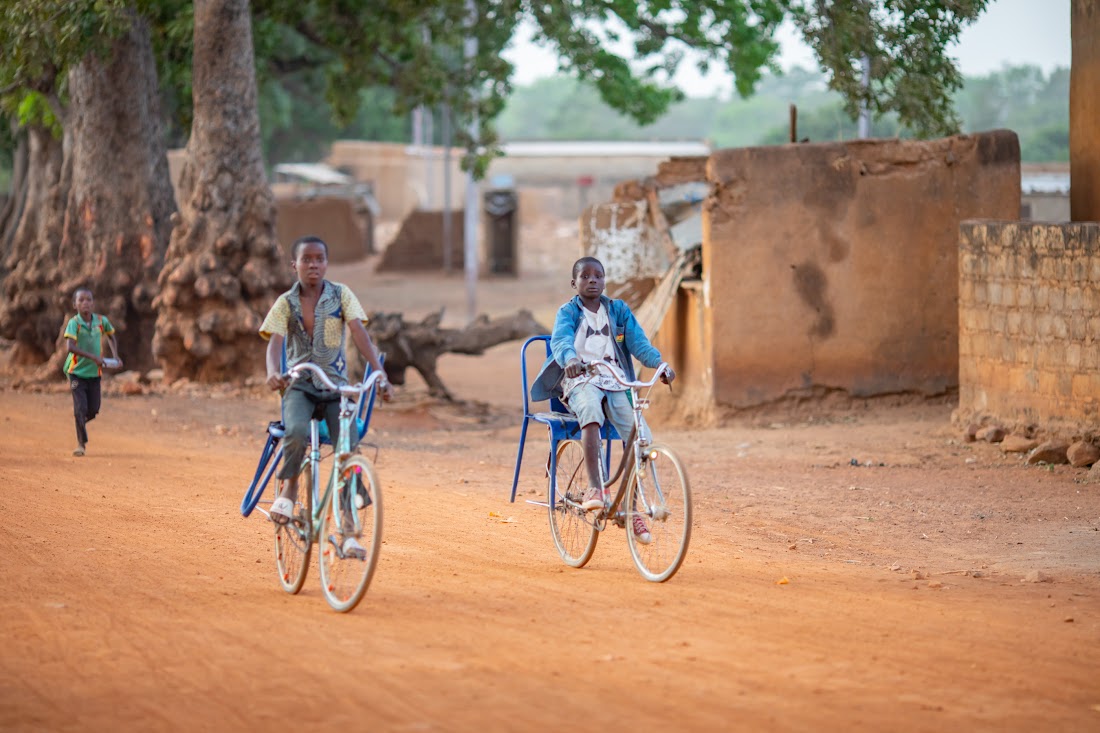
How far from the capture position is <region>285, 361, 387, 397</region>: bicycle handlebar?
6.09 m

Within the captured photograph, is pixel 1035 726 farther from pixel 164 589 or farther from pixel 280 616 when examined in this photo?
pixel 164 589

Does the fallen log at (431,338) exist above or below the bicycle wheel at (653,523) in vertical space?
above

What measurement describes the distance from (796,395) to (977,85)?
59.4 meters

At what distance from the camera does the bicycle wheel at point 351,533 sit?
591 centimetres

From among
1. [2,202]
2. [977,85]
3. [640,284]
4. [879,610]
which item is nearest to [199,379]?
[640,284]

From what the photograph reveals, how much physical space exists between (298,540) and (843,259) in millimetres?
8141

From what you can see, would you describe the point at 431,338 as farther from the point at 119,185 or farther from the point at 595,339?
the point at 595,339

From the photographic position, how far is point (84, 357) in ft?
36.5

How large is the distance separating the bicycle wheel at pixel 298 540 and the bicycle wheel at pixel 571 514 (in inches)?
54.8

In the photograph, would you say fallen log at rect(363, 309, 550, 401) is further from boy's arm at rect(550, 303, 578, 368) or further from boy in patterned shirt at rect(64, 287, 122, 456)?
boy's arm at rect(550, 303, 578, 368)

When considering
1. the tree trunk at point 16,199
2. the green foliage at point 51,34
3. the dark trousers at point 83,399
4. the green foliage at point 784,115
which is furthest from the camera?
the green foliage at point 784,115

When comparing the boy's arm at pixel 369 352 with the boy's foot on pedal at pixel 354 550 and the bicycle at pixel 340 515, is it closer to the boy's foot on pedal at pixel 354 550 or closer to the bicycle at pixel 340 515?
the bicycle at pixel 340 515

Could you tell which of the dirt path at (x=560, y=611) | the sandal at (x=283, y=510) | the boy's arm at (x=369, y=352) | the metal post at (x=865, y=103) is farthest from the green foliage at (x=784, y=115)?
the sandal at (x=283, y=510)

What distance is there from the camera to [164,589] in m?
6.67
